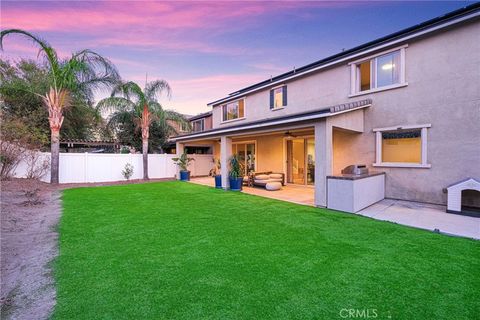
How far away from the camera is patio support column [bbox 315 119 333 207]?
777 centimetres

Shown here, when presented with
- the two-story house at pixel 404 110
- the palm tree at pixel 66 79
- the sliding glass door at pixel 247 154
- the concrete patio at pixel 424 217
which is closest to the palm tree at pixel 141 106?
the palm tree at pixel 66 79

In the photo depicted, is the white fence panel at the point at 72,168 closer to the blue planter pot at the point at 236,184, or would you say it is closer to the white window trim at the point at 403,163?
the blue planter pot at the point at 236,184

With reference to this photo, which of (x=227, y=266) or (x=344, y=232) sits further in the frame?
(x=344, y=232)

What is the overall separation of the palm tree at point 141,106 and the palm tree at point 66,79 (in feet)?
3.38

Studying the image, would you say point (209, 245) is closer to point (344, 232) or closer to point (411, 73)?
point (344, 232)

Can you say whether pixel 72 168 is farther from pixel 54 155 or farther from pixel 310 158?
pixel 310 158

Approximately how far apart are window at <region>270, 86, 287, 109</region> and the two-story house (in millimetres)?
1475

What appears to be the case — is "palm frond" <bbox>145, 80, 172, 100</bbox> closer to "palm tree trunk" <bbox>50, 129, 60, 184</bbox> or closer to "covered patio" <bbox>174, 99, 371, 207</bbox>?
"covered patio" <bbox>174, 99, 371, 207</bbox>

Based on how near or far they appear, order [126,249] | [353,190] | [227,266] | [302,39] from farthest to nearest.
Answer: [302,39] → [353,190] → [126,249] → [227,266]

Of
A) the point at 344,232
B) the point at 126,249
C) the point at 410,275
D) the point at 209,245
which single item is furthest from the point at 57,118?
the point at 410,275

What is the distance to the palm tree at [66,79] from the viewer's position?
40.4 feet

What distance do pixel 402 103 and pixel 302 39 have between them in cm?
682

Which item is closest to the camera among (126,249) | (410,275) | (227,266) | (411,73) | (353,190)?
(410,275)

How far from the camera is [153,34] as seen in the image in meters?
11.7
